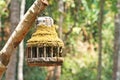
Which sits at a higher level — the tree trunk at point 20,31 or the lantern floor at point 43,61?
the tree trunk at point 20,31

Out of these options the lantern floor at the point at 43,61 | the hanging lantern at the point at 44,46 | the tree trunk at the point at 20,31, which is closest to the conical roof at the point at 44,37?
the hanging lantern at the point at 44,46

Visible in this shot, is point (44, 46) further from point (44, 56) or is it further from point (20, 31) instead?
point (20, 31)

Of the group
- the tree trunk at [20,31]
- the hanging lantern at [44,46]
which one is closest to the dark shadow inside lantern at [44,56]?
the hanging lantern at [44,46]

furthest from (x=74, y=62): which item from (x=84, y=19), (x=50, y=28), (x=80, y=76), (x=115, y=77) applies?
(x=50, y=28)

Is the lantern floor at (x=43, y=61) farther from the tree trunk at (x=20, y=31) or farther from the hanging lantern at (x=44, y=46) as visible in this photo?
the tree trunk at (x=20, y=31)

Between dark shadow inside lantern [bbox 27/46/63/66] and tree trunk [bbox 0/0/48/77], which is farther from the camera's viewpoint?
dark shadow inside lantern [bbox 27/46/63/66]

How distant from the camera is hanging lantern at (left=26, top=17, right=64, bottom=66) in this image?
4.53 meters

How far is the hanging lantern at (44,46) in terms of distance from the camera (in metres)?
4.53

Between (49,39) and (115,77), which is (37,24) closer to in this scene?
(49,39)

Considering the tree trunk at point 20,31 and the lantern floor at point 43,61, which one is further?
the lantern floor at point 43,61

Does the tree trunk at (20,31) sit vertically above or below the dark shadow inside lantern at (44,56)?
above

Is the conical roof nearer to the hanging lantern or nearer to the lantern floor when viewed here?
the hanging lantern

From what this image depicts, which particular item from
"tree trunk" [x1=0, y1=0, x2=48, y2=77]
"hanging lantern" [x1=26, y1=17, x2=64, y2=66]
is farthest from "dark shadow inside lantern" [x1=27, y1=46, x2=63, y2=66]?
"tree trunk" [x1=0, y1=0, x2=48, y2=77]

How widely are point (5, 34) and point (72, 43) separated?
10.8ft
